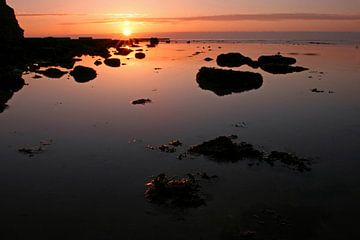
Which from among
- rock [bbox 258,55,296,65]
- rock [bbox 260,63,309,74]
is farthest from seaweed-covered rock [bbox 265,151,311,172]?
rock [bbox 258,55,296,65]

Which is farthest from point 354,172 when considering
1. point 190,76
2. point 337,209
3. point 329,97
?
point 190,76

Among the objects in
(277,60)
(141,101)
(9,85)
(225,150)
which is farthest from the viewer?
(277,60)

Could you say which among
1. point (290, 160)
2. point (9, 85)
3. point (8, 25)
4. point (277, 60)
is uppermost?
point (8, 25)

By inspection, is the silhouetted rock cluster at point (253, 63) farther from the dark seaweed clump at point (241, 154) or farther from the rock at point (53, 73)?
the dark seaweed clump at point (241, 154)

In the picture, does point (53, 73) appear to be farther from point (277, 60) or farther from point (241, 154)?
point (277, 60)

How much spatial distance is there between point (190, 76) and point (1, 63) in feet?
107

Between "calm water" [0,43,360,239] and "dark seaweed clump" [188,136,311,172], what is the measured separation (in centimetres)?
71

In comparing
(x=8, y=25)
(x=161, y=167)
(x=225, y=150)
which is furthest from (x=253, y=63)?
(x=8, y=25)

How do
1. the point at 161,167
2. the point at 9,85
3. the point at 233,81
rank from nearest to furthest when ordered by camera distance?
the point at 161,167, the point at 9,85, the point at 233,81

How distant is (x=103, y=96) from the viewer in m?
38.1

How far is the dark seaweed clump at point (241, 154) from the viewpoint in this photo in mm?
18297

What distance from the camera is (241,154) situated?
19406 millimetres

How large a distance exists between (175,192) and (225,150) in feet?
18.9

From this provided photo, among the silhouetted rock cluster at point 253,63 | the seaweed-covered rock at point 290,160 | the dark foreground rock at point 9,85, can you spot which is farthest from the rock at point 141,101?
the silhouetted rock cluster at point 253,63
